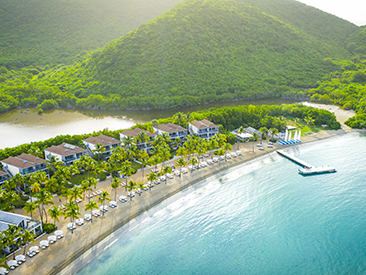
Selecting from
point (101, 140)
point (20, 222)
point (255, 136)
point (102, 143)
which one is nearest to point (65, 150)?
point (102, 143)

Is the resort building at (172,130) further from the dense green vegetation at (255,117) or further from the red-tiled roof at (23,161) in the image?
the red-tiled roof at (23,161)

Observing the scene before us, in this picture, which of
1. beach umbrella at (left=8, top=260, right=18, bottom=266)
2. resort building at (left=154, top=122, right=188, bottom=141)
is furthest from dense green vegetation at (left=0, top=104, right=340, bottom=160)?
beach umbrella at (left=8, top=260, right=18, bottom=266)

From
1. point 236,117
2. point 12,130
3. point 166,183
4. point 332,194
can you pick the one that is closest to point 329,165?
point 332,194

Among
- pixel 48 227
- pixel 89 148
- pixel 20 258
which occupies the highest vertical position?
pixel 89 148

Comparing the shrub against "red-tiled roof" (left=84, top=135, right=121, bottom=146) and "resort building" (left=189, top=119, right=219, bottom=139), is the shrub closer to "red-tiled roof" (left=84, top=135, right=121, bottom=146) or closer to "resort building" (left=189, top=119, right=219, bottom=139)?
"red-tiled roof" (left=84, top=135, right=121, bottom=146)

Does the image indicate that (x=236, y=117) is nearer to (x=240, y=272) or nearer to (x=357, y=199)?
(x=357, y=199)

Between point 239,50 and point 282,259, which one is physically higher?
point 239,50

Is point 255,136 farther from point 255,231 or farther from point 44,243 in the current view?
point 44,243
